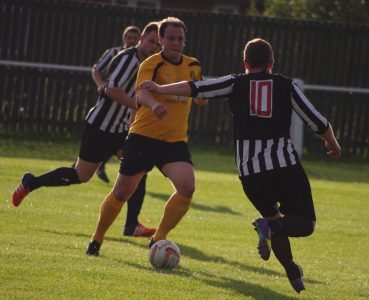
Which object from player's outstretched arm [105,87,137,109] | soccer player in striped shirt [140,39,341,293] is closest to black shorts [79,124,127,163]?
player's outstretched arm [105,87,137,109]

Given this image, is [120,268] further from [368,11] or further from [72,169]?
[368,11]

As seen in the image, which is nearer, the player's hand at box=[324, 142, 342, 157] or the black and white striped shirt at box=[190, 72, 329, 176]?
the black and white striped shirt at box=[190, 72, 329, 176]

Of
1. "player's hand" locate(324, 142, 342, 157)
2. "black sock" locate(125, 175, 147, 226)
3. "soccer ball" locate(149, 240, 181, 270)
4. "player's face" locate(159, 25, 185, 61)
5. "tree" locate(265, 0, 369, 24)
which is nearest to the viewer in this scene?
"player's hand" locate(324, 142, 342, 157)

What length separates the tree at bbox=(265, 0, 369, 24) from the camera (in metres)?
25.2

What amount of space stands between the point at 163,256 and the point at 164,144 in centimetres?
112

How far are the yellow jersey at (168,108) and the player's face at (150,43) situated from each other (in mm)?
1080

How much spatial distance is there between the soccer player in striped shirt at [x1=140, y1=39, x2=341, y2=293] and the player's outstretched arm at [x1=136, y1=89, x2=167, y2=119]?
0.12 m

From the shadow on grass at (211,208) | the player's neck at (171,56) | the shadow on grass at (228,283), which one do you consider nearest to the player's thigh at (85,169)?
the player's neck at (171,56)

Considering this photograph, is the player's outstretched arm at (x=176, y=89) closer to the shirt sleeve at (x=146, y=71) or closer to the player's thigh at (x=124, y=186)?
the shirt sleeve at (x=146, y=71)

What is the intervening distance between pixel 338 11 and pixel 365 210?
37.2ft

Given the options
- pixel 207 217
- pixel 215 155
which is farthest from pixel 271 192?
pixel 215 155

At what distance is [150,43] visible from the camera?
10.7 m

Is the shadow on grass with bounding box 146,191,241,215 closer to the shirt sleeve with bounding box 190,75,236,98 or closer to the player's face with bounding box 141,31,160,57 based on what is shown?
the player's face with bounding box 141,31,160,57

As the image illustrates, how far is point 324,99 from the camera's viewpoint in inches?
853
